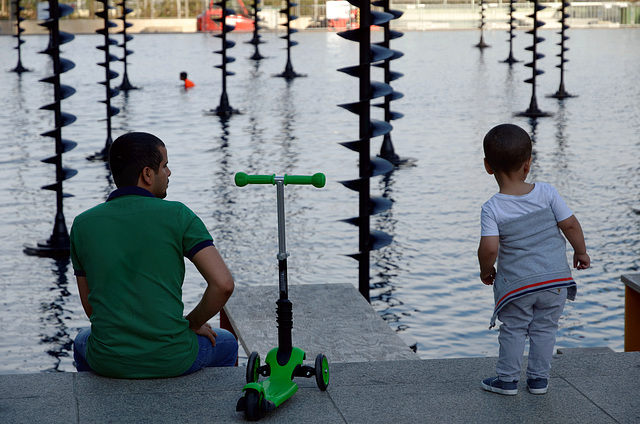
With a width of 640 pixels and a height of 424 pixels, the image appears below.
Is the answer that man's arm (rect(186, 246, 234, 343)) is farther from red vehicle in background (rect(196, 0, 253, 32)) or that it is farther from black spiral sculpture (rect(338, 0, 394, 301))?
red vehicle in background (rect(196, 0, 253, 32))

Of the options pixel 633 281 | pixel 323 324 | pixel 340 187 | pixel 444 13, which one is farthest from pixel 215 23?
pixel 633 281

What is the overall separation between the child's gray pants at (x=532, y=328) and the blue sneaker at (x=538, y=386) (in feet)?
0.11

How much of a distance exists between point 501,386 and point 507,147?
1.05m

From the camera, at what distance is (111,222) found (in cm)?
386

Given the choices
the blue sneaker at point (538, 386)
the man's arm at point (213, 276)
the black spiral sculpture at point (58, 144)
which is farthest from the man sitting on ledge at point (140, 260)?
the black spiral sculpture at point (58, 144)

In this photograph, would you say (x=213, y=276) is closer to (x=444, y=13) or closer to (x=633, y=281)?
(x=633, y=281)

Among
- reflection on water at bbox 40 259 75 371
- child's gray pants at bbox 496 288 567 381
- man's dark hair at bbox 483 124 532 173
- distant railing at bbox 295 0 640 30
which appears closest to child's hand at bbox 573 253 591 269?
child's gray pants at bbox 496 288 567 381

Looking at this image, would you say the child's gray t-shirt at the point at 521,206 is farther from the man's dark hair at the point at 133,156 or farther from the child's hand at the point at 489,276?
the man's dark hair at the point at 133,156

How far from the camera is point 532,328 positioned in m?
4.05

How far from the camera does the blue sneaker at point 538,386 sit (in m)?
4.12

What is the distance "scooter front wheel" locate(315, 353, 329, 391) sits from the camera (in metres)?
4.08

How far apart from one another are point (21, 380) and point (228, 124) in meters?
15.0

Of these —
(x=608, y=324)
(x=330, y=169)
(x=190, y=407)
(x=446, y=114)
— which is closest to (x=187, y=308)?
(x=608, y=324)

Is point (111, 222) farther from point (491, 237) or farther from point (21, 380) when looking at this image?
point (491, 237)
